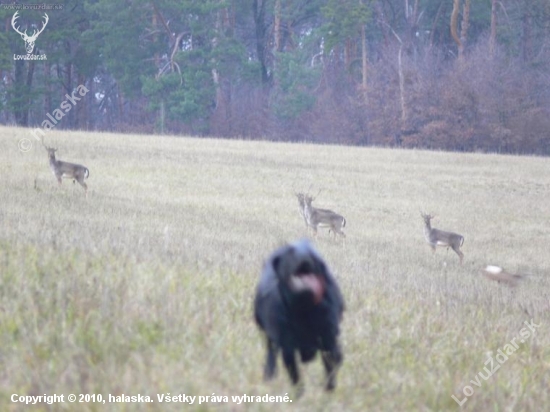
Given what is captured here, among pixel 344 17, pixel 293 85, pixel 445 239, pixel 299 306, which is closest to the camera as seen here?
pixel 299 306

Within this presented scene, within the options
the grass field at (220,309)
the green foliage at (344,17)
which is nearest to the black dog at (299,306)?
the grass field at (220,309)

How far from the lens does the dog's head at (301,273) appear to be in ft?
12.9

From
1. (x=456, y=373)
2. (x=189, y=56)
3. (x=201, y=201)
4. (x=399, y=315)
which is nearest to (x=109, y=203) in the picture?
(x=201, y=201)

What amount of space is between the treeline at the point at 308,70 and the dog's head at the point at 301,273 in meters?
45.8

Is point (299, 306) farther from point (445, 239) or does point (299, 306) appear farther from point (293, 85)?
point (293, 85)

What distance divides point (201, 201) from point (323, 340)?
808 inches

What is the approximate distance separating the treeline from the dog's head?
45794 millimetres

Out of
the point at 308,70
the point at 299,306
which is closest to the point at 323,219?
the point at 299,306

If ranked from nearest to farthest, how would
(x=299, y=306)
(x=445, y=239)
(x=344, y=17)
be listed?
(x=299, y=306)
(x=445, y=239)
(x=344, y=17)

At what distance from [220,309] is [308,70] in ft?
168

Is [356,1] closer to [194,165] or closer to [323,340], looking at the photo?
[194,165]

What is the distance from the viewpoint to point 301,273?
13.0ft

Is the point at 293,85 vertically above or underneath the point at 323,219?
above

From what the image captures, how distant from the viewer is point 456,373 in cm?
683
